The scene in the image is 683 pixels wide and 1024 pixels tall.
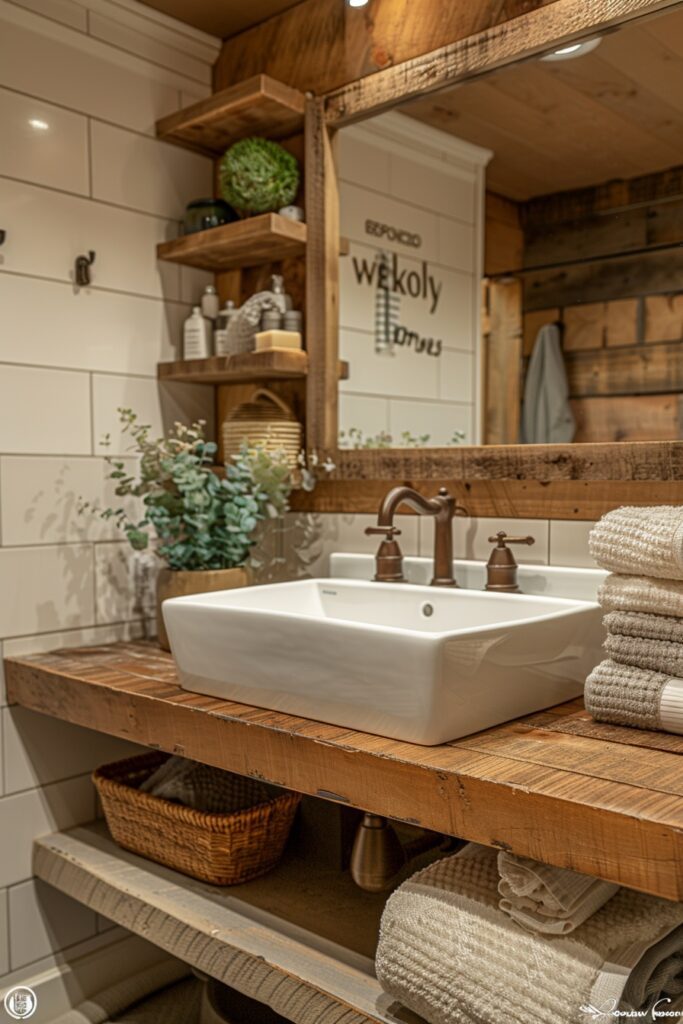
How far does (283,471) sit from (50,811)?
862mm

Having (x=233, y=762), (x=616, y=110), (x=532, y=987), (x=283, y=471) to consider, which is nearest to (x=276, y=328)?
(x=283, y=471)

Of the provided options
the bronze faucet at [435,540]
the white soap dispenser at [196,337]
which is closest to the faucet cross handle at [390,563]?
the bronze faucet at [435,540]

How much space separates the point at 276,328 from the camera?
6.29 ft

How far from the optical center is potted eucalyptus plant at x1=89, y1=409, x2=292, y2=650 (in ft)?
5.81

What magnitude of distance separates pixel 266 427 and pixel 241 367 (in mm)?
139

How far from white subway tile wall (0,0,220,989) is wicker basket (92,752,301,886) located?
22cm

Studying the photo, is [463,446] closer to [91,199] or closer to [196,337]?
[196,337]

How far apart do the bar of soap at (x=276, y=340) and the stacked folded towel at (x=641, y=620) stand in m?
0.87

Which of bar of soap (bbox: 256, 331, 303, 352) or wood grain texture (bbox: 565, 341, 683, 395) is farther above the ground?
bar of soap (bbox: 256, 331, 303, 352)

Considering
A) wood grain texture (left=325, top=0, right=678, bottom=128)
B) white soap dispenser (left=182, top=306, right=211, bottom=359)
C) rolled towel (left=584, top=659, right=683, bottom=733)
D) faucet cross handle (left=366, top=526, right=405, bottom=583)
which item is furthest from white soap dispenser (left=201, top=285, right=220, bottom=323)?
rolled towel (left=584, top=659, right=683, bottom=733)

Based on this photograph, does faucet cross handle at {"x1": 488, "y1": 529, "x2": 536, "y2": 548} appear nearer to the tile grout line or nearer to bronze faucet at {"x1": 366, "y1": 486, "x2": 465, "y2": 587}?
bronze faucet at {"x1": 366, "y1": 486, "x2": 465, "y2": 587}

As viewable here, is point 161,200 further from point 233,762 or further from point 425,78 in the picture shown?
point 233,762

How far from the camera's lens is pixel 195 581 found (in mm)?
1770

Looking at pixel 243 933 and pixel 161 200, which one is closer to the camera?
pixel 243 933
